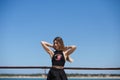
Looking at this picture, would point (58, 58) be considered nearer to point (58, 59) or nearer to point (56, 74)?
point (58, 59)

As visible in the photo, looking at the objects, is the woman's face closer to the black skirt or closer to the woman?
the woman

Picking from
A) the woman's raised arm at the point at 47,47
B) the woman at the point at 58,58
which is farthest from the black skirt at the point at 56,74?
the woman's raised arm at the point at 47,47

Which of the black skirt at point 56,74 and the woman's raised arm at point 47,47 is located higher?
the woman's raised arm at point 47,47

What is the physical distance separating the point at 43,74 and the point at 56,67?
163 cm

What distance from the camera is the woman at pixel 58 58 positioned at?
4.49 metres

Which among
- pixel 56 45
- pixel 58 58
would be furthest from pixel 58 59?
pixel 56 45

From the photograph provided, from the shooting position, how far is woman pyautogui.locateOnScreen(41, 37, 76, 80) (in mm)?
4495

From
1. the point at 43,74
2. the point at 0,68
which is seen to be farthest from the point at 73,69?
the point at 0,68

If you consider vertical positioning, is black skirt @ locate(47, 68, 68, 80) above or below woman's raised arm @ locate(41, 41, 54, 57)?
below

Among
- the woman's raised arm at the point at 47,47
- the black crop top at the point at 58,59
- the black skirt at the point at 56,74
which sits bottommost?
the black skirt at the point at 56,74

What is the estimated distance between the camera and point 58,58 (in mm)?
4508

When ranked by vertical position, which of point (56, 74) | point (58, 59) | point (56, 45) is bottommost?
point (56, 74)

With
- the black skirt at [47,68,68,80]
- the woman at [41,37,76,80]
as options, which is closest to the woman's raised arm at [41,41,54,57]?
the woman at [41,37,76,80]

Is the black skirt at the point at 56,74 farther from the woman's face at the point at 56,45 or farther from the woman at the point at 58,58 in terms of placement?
the woman's face at the point at 56,45
